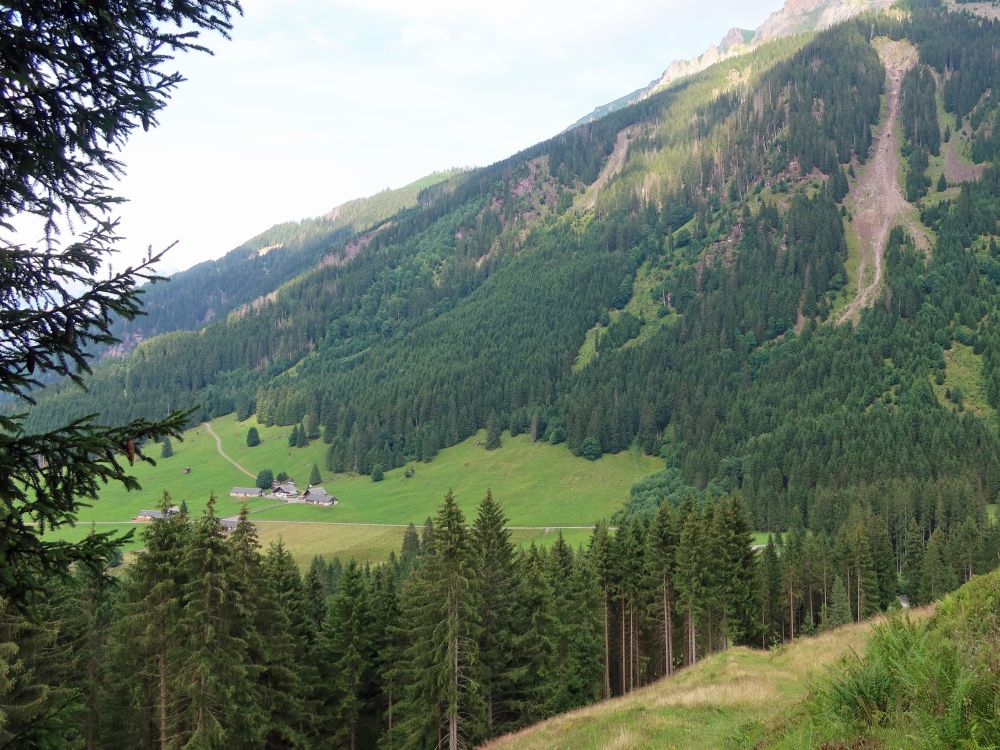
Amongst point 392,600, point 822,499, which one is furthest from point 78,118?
point 822,499

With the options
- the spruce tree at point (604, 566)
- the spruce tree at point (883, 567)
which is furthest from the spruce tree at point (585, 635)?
the spruce tree at point (883, 567)

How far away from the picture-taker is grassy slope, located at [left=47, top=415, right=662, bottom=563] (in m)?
118

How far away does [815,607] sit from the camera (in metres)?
74.1

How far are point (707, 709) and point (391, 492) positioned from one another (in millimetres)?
133889

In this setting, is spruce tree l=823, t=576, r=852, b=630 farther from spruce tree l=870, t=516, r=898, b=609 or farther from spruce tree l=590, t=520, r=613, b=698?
spruce tree l=590, t=520, r=613, b=698

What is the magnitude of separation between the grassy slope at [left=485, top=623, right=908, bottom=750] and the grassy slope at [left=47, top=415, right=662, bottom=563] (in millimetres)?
80493

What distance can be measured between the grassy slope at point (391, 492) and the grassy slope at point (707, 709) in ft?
264

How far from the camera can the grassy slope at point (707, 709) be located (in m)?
16.3

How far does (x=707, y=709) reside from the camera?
19.4 metres

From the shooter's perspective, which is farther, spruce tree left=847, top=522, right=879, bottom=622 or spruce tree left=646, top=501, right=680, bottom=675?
spruce tree left=847, top=522, right=879, bottom=622

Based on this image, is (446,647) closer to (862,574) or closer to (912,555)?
(862,574)

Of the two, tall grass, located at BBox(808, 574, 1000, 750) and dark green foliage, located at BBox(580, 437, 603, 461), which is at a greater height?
tall grass, located at BBox(808, 574, 1000, 750)

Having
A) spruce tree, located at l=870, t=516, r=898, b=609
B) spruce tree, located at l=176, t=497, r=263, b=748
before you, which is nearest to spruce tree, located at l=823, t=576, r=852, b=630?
spruce tree, located at l=870, t=516, r=898, b=609

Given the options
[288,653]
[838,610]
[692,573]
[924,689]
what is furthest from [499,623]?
[838,610]
